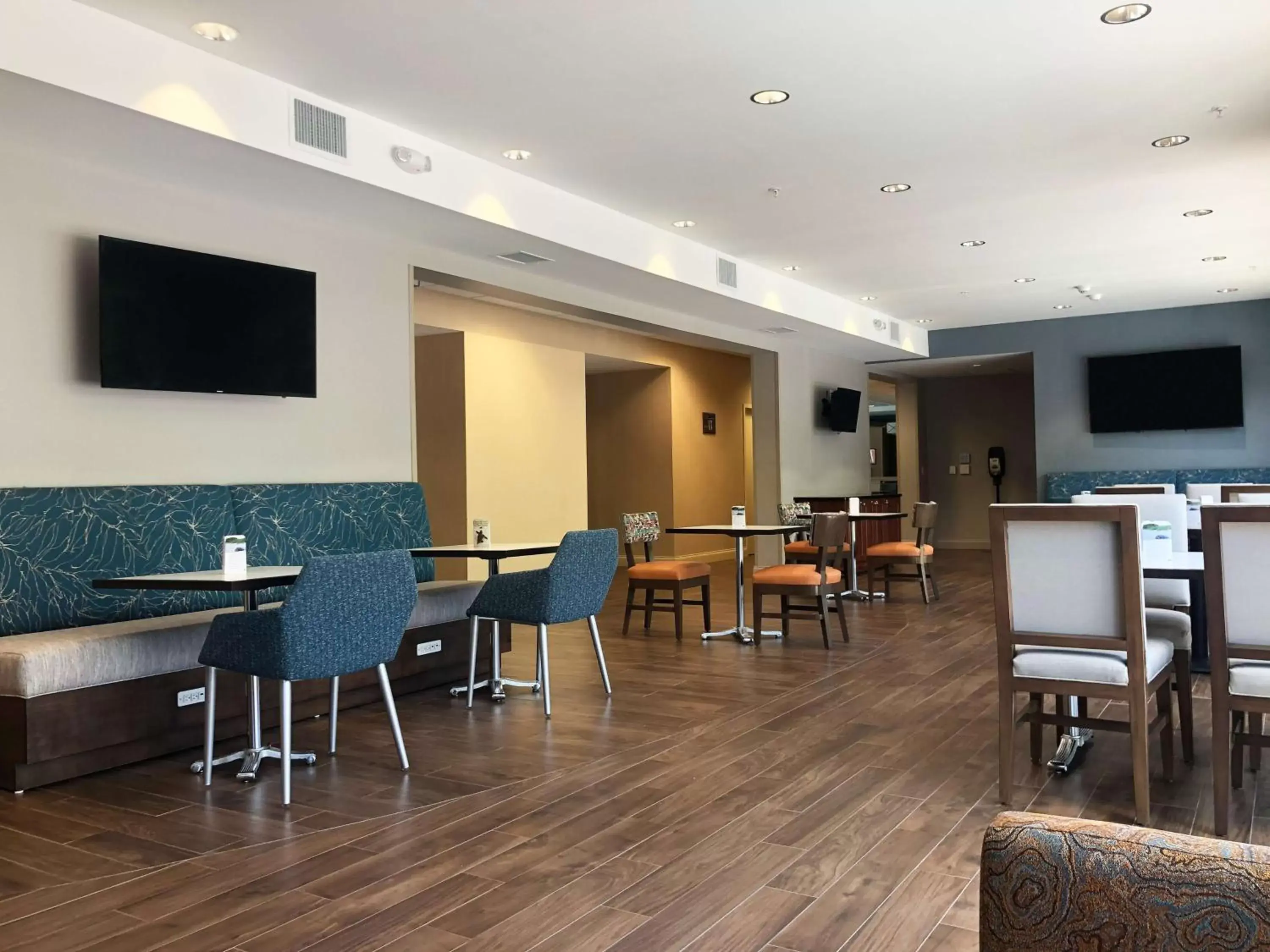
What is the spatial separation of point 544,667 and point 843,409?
861 centimetres

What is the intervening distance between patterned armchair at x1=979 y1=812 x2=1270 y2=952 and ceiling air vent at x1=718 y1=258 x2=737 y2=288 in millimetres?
7783

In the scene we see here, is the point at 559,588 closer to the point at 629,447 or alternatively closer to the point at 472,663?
the point at 472,663

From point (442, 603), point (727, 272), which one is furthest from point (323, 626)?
point (727, 272)

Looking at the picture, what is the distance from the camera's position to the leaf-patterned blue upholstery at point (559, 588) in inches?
183

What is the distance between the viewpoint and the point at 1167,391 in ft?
37.1

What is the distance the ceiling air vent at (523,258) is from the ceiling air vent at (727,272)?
6.39 ft

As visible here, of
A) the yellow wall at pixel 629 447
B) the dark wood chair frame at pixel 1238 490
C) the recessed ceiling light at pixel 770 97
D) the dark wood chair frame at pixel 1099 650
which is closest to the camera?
the dark wood chair frame at pixel 1099 650

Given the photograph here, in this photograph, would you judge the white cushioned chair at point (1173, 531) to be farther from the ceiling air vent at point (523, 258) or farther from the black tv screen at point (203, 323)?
the black tv screen at point (203, 323)

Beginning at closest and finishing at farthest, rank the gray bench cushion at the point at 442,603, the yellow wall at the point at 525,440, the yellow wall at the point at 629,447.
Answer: the gray bench cushion at the point at 442,603, the yellow wall at the point at 525,440, the yellow wall at the point at 629,447

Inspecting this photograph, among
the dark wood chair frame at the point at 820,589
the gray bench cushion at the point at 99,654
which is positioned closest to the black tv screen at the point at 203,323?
the gray bench cushion at the point at 99,654

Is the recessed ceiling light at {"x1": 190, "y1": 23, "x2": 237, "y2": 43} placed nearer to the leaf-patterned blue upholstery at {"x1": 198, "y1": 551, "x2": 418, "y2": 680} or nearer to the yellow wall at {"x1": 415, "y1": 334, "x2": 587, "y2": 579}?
the leaf-patterned blue upholstery at {"x1": 198, "y1": 551, "x2": 418, "y2": 680}

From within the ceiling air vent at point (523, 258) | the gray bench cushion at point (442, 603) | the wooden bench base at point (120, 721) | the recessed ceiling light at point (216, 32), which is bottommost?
the wooden bench base at point (120, 721)

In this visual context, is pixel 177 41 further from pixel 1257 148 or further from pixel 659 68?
pixel 1257 148

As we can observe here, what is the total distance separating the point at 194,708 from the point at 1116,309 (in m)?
10.8
